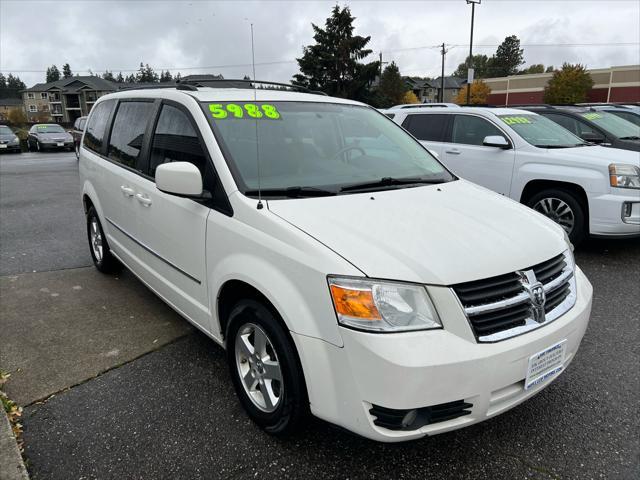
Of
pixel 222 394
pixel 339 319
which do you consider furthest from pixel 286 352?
pixel 222 394

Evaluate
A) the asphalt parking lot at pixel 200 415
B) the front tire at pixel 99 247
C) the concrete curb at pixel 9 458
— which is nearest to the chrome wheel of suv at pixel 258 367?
the asphalt parking lot at pixel 200 415

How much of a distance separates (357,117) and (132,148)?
1794 millimetres

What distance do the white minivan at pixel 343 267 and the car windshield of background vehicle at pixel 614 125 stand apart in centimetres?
647

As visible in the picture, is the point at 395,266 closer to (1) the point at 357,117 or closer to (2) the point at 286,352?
(2) the point at 286,352

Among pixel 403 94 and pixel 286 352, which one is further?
pixel 403 94

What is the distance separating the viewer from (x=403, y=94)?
6412cm

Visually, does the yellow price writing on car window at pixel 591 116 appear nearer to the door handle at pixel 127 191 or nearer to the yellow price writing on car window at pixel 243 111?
the yellow price writing on car window at pixel 243 111

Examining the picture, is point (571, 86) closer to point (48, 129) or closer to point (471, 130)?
point (48, 129)

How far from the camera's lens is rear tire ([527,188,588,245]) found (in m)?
5.67

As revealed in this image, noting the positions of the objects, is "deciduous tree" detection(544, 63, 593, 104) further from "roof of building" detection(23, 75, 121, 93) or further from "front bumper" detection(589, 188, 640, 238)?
"roof of building" detection(23, 75, 121, 93)

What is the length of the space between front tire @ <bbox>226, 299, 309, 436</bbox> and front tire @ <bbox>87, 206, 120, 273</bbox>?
2.72 metres

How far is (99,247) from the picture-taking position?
5059 millimetres

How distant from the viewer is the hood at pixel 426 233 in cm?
206

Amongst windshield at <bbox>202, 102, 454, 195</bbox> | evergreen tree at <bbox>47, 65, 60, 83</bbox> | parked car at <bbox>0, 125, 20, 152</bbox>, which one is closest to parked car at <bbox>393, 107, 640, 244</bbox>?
windshield at <bbox>202, 102, 454, 195</bbox>
